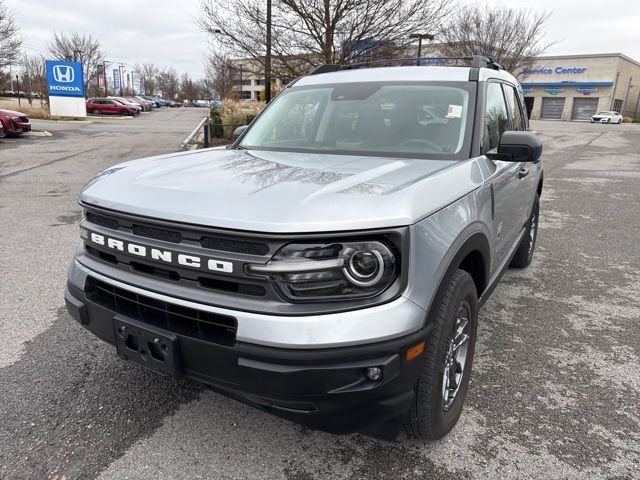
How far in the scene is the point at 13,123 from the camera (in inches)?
733

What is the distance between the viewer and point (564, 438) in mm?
2492

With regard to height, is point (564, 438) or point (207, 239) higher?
point (207, 239)

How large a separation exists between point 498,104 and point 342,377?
8.50ft

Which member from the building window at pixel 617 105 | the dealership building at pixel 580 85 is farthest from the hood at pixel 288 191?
the building window at pixel 617 105

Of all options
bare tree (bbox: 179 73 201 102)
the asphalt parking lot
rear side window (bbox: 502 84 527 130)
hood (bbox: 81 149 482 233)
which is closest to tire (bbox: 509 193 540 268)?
the asphalt parking lot

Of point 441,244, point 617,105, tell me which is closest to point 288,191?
point 441,244

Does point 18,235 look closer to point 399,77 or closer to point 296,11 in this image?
point 399,77

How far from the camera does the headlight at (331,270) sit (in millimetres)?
1833

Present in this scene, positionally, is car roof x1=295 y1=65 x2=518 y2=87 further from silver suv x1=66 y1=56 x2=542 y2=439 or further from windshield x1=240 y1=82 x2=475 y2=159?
silver suv x1=66 y1=56 x2=542 y2=439

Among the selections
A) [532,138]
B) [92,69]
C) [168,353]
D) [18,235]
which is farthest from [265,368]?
[92,69]

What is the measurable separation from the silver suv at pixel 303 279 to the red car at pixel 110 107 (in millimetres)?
45369

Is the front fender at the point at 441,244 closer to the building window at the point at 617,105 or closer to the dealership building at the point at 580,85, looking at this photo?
the dealership building at the point at 580,85

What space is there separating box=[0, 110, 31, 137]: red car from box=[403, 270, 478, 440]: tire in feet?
67.1

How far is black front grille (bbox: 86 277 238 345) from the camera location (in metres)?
1.93
